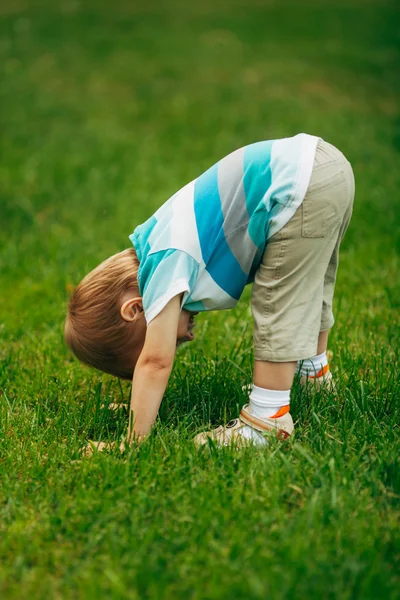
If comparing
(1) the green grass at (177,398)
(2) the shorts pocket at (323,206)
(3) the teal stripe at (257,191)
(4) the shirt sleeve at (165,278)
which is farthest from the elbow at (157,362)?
(2) the shorts pocket at (323,206)

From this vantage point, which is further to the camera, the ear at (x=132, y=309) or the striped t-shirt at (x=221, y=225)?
the ear at (x=132, y=309)

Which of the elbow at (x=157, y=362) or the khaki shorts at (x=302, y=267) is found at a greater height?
the khaki shorts at (x=302, y=267)

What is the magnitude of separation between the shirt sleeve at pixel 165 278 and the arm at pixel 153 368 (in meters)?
0.03

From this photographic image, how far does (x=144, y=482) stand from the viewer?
2395 millimetres

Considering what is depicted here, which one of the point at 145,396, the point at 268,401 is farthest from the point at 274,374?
→ the point at 145,396

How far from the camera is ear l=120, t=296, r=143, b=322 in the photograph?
8.79 feet

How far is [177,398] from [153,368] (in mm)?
450

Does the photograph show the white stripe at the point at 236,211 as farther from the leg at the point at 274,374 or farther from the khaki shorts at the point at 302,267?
the leg at the point at 274,374

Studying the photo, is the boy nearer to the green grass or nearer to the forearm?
the forearm

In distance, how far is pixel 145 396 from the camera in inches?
103

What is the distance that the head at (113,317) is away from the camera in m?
2.71

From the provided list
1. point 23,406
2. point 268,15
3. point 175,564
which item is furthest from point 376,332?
point 268,15

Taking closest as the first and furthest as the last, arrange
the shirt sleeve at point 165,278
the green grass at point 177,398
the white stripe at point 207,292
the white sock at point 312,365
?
the green grass at point 177,398 → the shirt sleeve at point 165,278 → the white stripe at point 207,292 → the white sock at point 312,365

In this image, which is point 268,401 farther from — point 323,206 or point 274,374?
point 323,206
